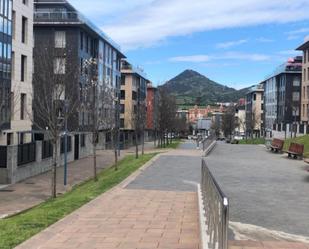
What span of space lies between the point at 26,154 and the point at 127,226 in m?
23.0

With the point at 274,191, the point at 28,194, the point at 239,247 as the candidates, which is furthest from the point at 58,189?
the point at 239,247

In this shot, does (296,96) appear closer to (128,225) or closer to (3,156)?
(3,156)

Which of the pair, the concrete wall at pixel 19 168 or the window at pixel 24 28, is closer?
the concrete wall at pixel 19 168

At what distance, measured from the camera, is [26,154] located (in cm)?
3181

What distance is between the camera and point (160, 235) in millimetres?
8914

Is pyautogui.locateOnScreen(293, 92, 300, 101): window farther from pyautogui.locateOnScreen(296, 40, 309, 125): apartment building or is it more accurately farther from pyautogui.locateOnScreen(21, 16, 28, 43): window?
pyautogui.locateOnScreen(21, 16, 28, 43): window

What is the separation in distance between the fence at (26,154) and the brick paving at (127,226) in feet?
57.9

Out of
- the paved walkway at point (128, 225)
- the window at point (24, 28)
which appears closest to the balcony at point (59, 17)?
the window at point (24, 28)

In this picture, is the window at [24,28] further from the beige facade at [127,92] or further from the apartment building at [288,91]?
the apartment building at [288,91]

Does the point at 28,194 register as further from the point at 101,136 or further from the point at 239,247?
the point at 101,136

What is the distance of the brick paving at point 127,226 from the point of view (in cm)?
830

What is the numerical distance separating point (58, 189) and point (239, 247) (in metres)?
19.0

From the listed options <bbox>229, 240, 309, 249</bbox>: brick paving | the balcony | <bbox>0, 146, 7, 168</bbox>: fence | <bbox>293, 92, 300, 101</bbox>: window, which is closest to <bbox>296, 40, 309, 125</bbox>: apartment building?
<bbox>293, 92, 300, 101</bbox>: window

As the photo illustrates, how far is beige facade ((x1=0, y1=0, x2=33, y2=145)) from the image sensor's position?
4234 cm
